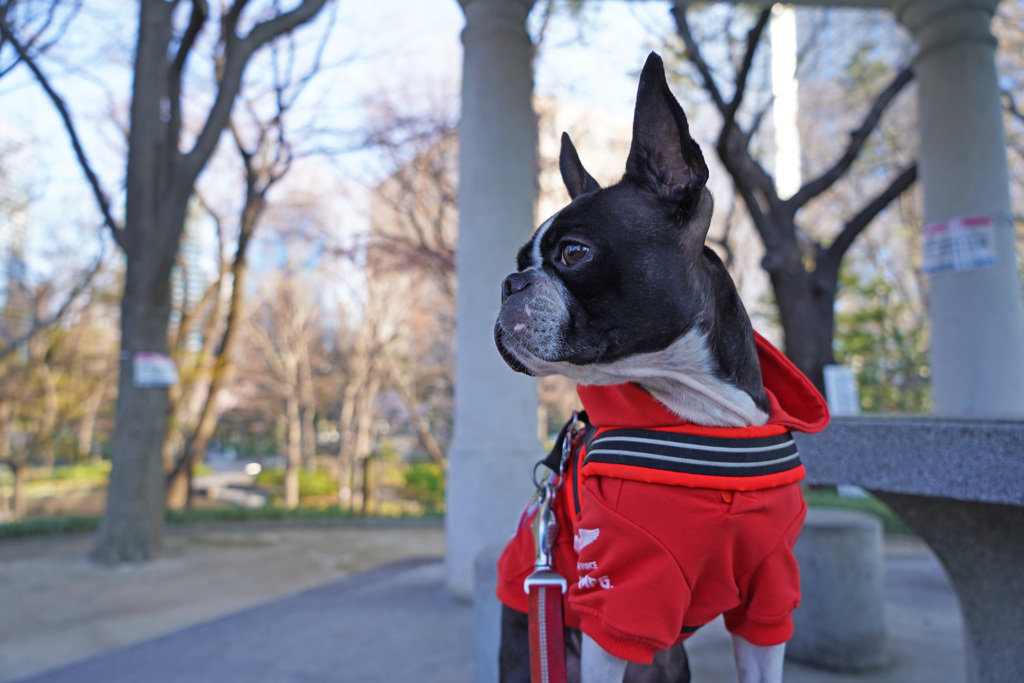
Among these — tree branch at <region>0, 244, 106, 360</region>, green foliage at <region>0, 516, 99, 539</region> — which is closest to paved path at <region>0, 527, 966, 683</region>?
green foliage at <region>0, 516, 99, 539</region>

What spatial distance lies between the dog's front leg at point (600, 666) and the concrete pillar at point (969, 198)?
14.9ft

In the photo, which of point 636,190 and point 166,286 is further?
point 166,286

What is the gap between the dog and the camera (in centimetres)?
140

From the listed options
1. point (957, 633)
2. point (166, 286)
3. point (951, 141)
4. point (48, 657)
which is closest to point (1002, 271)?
point (951, 141)

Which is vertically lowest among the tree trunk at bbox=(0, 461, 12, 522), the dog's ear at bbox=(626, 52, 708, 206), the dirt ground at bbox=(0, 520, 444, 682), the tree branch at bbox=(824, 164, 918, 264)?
the tree trunk at bbox=(0, 461, 12, 522)

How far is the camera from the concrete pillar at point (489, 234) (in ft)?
16.1

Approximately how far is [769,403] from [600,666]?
2.50 ft

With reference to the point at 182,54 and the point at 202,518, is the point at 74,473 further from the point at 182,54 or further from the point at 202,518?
the point at 182,54

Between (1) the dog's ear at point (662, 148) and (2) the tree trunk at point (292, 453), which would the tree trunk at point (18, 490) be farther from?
(1) the dog's ear at point (662, 148)

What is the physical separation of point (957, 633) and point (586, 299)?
4236 mm

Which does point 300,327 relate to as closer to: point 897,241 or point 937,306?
point 937,306

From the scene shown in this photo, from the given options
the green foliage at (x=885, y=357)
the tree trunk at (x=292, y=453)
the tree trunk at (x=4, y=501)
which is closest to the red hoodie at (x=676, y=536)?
the green foliage at (x=885, y=357)

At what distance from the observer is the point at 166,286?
7.00 m

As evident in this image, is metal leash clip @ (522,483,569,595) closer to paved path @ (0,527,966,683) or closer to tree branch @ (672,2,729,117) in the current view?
paved path @ (0,527,966,683)
